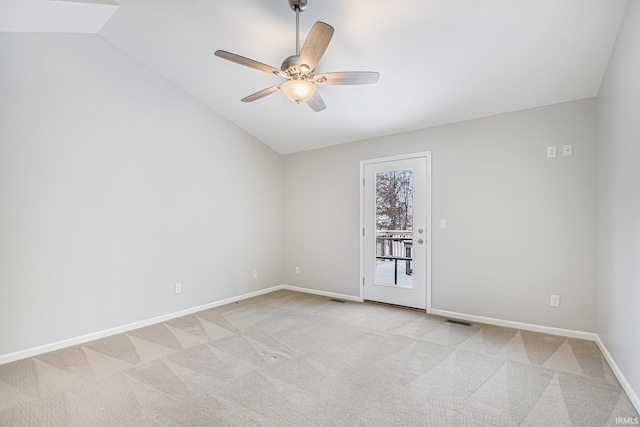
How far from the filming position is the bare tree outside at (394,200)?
13.7ft

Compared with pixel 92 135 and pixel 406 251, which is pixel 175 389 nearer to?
pixel 92 135

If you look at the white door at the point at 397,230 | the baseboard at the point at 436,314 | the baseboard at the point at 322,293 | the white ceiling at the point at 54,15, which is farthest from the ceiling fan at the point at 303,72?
the baseboard at the point at 322,293

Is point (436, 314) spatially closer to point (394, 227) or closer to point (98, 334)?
point (394, 227)

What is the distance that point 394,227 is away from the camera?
4.29 m

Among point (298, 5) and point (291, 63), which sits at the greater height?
point (298, 5)

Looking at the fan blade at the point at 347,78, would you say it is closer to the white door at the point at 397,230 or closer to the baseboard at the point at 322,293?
the white door at the point at 397,230

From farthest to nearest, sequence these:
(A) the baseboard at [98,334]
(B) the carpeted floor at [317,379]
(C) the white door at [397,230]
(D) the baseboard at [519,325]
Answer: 1. (C) the white door at [397,230]
2. (D) the baseboard at [519,325]
3. (A) the baseboard at [98,334]
4. (B) the carpeted floor at [317,379]

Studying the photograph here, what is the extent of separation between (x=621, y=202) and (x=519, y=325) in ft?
5.60

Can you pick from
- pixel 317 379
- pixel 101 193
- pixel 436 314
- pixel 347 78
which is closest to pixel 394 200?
pixel 436 314

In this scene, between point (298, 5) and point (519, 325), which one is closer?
point (298, 5)

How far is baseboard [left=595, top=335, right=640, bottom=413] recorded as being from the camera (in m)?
1.95

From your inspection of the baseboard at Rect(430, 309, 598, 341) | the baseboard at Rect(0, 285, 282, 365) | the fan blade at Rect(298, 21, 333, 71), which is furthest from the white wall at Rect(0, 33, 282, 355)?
the baseboard at Rect(430, 309, 598, 341)

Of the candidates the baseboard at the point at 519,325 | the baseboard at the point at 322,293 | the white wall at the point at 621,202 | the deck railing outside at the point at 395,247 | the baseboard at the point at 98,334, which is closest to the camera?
the white wall at the point at 621,202

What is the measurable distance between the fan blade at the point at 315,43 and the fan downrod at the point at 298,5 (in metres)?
0.51
